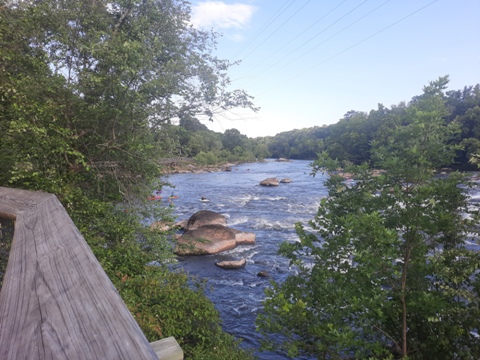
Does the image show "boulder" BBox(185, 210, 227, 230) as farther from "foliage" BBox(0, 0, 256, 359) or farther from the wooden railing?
the wooden railing

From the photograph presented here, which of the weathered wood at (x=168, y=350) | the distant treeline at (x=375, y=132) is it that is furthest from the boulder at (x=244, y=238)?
the weathered wood at (x=168, y=350)

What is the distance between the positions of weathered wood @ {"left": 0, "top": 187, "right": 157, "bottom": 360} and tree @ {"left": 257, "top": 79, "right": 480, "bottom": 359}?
13.6 ft

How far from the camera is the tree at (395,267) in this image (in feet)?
15.0

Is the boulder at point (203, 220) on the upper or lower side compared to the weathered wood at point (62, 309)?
lower

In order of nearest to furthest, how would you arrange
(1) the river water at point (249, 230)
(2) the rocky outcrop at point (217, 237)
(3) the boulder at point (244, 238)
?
1. (1) the river water at point (249, 230)
2. (2) the rocky outcrop at point (217, 237)
3. (3) the boulder at point (244, 238)

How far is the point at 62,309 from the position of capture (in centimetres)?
86

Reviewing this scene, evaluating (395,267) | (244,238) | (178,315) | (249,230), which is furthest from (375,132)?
(249,230)

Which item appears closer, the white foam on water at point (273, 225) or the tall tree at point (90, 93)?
the tall tree at point (90, 93)

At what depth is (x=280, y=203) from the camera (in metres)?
25.2

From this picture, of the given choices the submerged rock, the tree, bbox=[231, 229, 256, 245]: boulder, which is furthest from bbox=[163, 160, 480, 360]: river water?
the tree

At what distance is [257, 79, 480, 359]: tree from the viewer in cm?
457

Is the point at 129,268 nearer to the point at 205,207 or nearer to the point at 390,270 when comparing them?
the point at 390,270

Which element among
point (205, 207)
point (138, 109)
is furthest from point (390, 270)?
point (205, 207)

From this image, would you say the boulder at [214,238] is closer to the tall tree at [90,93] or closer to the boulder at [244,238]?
the boulder at [244,238]
